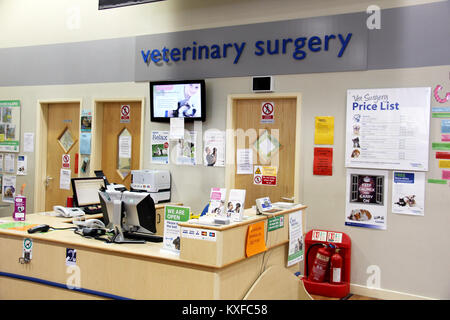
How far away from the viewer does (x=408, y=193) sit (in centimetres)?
471

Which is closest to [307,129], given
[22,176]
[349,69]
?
[349,69]

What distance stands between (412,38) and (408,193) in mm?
1518

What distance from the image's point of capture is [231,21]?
18.4 ft

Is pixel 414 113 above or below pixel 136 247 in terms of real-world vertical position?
above

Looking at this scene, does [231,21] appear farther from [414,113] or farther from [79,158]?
[79,158]

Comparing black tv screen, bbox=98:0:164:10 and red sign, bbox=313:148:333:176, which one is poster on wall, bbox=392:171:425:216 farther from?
black tv screen, bbox=98:0:164:10

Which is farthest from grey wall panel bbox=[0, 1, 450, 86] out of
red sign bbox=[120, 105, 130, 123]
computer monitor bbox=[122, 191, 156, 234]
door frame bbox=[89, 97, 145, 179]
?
computer monitor bbox=[122, 191, 156, 234]

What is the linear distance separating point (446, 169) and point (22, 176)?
5762 millimetres

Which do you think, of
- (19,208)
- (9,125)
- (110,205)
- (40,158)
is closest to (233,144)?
(110,205)

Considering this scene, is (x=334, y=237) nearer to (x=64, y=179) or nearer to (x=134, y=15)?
(x=134, y=15)

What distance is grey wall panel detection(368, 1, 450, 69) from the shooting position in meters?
4.58

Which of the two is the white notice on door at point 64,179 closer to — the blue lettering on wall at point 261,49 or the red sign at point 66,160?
the red sign at point 66,160

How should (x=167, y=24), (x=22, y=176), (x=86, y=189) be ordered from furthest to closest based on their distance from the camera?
(x=22, y=176)
(x=167, y=24)
(x=86, y=189)

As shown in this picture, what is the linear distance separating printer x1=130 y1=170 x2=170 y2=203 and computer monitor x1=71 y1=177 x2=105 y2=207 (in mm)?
759
